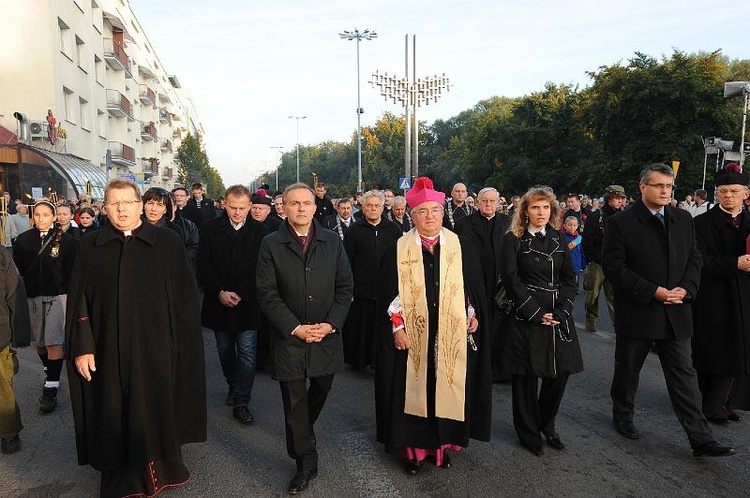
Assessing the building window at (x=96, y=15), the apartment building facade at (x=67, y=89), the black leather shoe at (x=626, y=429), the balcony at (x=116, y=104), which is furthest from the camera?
the balcony at (x=116, y=104)

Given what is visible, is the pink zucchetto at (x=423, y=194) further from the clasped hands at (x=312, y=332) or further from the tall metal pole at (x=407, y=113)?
the tall metal pole at (x=407, y=113)

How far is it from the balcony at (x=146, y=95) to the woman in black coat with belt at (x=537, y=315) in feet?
177

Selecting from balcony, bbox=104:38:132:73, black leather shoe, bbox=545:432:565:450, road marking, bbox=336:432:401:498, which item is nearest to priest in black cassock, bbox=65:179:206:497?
road marking, bbox=336:432:401:498

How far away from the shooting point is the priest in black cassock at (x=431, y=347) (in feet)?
13.9

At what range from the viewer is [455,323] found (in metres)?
4.25

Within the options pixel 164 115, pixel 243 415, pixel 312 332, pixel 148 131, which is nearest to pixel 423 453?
pixel 312 332

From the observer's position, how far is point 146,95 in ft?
177

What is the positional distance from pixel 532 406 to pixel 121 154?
132 ft

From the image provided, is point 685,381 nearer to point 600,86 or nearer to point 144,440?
point 144,440

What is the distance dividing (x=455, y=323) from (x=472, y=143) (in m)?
50.7

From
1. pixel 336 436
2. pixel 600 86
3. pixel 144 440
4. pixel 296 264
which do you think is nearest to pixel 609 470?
pixel 336 436

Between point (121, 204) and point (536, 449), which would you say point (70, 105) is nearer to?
point (121, 204)

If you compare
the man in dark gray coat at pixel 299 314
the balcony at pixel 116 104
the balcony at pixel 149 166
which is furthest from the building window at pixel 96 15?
the man in dark gray coat at pixel 299 314

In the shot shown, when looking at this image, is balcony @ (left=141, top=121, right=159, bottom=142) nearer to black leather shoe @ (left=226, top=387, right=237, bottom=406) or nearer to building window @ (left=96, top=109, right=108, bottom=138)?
building window @ (left=96, top=109, right=108, bottom=138)
